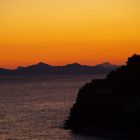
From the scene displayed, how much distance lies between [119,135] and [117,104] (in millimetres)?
10333

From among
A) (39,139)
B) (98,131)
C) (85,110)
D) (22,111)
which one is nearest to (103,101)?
(85,110)

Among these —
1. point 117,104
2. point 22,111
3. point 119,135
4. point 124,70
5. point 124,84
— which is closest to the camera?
point 119,135

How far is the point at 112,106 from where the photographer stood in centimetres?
9356

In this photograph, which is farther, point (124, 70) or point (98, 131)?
point (124, 70)

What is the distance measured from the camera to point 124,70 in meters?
111

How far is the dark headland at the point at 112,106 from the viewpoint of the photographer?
87062 mm

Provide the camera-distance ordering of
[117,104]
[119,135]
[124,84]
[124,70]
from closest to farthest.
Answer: [119,135], [117,104], [124,84], [124,70]

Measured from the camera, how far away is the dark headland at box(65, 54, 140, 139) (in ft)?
286

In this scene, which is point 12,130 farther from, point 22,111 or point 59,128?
point 22,111

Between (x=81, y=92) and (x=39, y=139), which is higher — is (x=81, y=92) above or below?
above

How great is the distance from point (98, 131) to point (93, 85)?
1967 cm

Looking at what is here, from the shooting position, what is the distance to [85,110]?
98.8 m

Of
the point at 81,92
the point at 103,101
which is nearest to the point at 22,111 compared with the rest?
the point at 81,92

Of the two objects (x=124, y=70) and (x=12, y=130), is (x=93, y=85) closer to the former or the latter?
(x=124, y=70)
